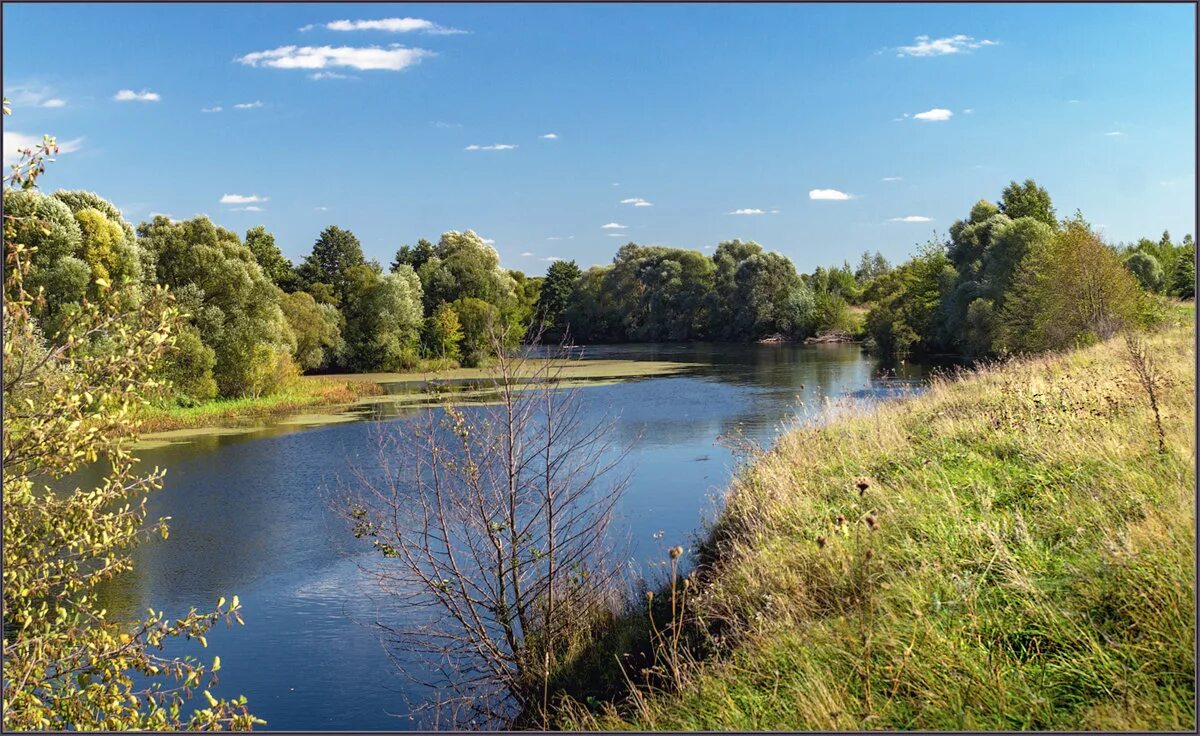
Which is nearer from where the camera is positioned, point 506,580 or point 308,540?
point 506,580

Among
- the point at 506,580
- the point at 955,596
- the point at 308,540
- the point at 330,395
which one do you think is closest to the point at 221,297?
the point at 330,395

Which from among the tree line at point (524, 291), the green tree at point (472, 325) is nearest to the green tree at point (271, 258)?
the tree line at point (524, 291)

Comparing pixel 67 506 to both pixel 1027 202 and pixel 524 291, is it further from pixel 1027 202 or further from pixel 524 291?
pixel 524 291

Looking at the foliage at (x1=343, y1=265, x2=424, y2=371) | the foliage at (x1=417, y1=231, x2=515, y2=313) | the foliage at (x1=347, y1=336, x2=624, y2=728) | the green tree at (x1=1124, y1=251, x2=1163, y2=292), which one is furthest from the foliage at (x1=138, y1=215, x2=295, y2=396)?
the green tree at (x1=1124, y1=251, x2=1163, y2=292)

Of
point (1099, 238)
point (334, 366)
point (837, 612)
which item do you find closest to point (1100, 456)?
point (837, 612)

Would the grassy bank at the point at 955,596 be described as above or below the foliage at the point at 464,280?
below

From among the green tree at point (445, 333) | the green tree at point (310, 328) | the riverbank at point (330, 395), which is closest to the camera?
the riverbank at point (330, 395)

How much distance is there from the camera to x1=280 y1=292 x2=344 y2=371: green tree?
3834 centimetres

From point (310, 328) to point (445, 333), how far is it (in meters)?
6.46

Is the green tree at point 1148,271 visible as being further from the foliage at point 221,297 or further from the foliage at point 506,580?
the foliage at point 506,580

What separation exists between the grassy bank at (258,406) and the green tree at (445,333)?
7.49 metres

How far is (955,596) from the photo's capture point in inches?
212

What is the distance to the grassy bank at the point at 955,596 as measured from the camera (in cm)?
427

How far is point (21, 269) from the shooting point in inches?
210
